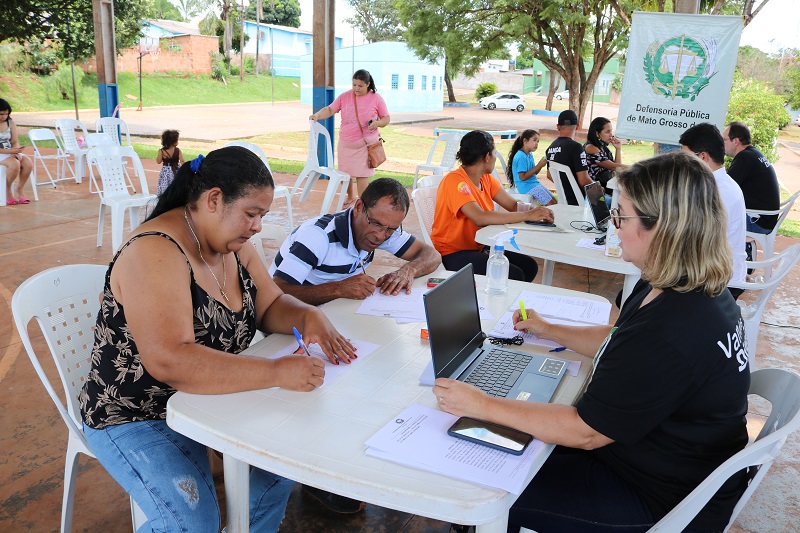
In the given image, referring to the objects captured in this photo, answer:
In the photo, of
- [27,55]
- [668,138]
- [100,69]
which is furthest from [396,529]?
[27,55]

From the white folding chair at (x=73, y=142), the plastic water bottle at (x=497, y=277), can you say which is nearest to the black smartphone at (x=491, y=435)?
the plastic water bottle at (x=497, y=277)

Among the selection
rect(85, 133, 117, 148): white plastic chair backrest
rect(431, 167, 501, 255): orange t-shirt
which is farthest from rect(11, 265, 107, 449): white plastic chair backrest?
rect(85, 133, 117, 148): white plastic chair backrest

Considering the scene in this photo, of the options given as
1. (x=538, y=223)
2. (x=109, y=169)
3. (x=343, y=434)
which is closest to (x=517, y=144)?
(x=538, y=223)

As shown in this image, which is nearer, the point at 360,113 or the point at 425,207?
the point at 425,207

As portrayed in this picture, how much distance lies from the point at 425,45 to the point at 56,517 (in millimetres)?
17031

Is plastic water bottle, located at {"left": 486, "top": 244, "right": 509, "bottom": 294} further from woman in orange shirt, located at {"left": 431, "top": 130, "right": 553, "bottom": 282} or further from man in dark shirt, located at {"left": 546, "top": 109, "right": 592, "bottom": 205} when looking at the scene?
man in dark shirt, located at {"left": 546, "top": 109, "right": 592, "bottom": 205}

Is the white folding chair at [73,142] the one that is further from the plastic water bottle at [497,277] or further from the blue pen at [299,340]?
the blue pen at [299,340]

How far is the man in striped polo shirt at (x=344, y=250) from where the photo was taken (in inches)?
99.9

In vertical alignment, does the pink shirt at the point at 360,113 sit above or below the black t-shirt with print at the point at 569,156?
above

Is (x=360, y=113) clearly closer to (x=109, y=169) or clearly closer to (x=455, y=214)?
(x=109, y=169)

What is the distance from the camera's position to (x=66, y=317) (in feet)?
6.88

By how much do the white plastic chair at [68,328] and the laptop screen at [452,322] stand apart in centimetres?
103

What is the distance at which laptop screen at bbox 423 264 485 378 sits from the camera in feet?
5.65

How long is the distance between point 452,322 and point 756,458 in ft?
2.73
